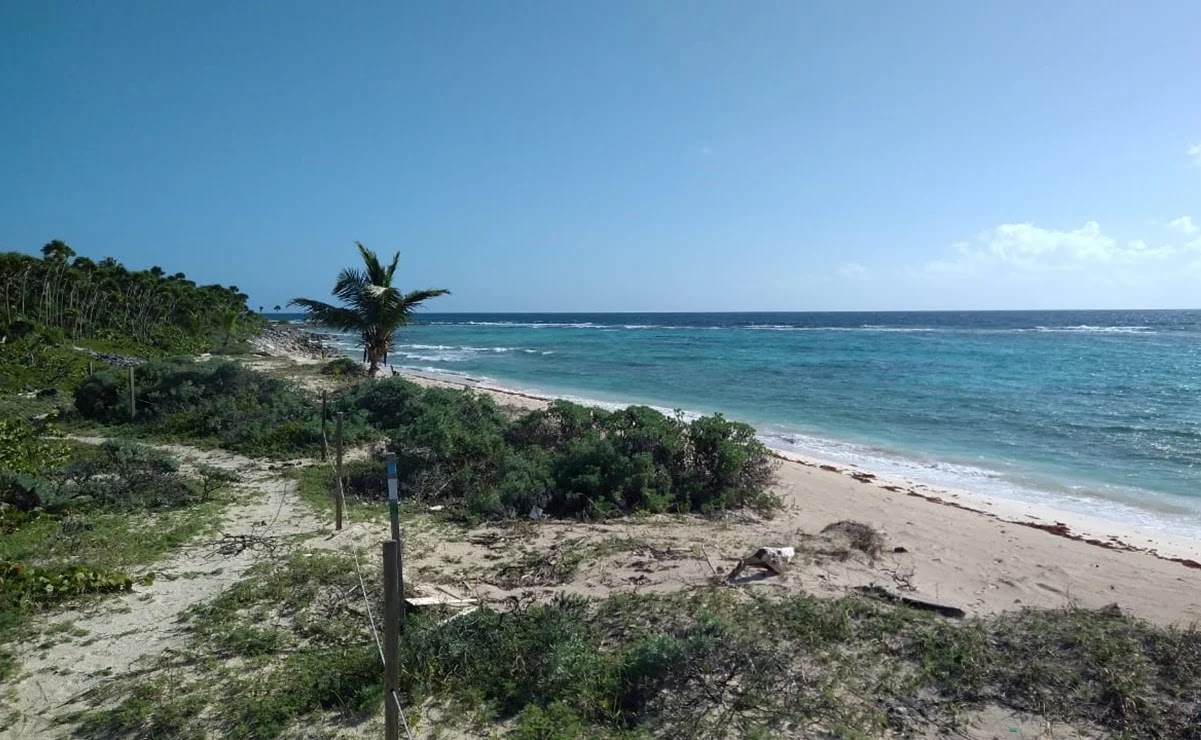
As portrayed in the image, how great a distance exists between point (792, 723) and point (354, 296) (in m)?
16.1

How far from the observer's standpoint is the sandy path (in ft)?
14.4

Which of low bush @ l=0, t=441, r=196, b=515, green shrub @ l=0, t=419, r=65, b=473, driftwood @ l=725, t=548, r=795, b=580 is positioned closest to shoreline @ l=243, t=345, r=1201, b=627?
driftwood @ l=725, t=548, r=795, b=580

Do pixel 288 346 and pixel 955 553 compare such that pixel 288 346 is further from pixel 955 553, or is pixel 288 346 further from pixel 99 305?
pixel 955 553

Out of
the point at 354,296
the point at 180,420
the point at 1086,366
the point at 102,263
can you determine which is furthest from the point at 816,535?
the point at 102,263

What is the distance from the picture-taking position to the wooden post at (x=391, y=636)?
3.64 m

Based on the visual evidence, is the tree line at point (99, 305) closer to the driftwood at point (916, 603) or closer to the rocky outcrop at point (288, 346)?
the rocky outcrop at point (288, 346)

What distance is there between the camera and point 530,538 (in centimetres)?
805

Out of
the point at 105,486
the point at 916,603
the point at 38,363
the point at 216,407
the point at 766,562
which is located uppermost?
the point at 38,363

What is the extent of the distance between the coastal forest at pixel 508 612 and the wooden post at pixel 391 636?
75mm

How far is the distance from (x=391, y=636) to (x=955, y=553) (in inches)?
290

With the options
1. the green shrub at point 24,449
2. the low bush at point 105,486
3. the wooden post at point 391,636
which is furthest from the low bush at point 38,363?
the wooden post at point 391,636

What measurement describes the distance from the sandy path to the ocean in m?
12.2

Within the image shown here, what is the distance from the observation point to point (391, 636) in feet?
12.0

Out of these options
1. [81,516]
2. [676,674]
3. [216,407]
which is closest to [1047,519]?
[676,674]
